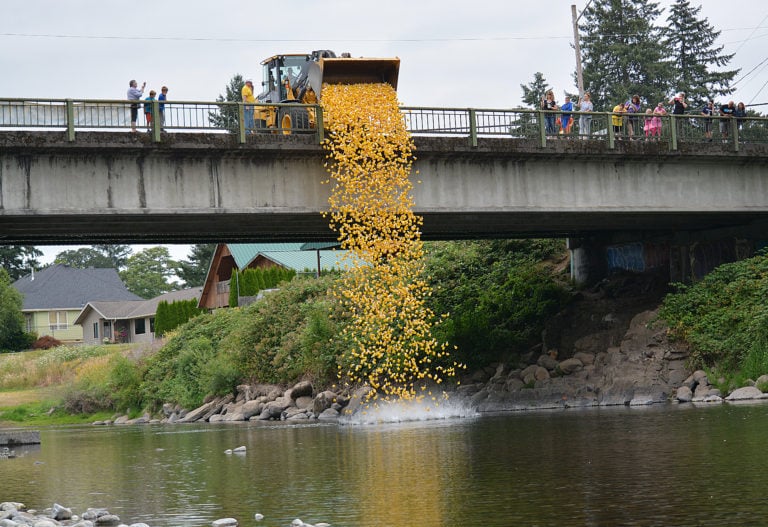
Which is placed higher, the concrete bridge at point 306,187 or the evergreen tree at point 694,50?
the evergreen tree at point 694,50

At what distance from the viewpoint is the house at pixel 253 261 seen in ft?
237

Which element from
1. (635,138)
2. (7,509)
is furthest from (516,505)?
(635,138)

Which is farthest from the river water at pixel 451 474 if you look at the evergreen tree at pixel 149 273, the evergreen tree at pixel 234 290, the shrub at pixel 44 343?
the evergreen tree at pixel 149 273

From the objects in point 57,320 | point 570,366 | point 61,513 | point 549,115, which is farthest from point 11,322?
point 61,513

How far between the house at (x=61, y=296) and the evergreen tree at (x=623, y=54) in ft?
157

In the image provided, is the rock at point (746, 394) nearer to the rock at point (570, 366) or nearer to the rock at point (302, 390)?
the rock at point (570, 366)

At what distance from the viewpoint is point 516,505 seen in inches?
627

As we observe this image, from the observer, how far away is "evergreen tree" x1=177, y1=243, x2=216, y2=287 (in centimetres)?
10469

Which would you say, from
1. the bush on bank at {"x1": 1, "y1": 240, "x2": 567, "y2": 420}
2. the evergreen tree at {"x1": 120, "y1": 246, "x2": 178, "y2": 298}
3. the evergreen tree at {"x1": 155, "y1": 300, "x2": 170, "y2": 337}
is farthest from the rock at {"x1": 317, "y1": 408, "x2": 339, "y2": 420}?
the evergreen tree at {"x1": 120, "y1": 246, "x2": 178, "y2": 298}

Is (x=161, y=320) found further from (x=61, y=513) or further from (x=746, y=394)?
(x=61, y=513)

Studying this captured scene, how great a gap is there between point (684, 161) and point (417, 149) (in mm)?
9628

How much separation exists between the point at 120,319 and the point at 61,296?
1270 centimetres

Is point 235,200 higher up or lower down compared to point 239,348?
higher up

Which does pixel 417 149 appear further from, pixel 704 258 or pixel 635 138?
pixel 704 258
